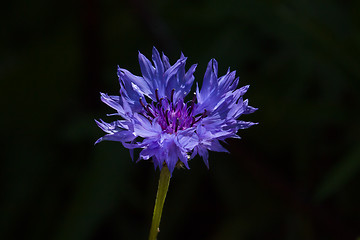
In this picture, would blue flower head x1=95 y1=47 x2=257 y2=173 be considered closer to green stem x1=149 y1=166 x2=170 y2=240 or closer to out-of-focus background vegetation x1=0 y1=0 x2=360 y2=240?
green stem x1=149 y1=166 x2=170 y2=240

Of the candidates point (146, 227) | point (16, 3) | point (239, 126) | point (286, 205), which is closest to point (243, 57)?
point (286, 205)

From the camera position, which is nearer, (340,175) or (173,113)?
(173,113)

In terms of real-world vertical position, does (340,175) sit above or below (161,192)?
above

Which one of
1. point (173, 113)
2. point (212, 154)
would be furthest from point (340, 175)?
point (173, 113)

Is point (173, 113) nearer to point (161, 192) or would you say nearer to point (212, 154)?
point (161, 192)

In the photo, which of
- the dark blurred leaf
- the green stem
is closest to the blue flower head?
the green stem

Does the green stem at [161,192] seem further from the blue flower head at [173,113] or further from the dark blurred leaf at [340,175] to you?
the dark blurred leaf at [340,175]

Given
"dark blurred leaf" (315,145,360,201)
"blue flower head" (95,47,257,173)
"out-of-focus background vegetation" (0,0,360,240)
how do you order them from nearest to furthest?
"blue flower head" (95,47,257,173) → "dark blurred leaf" (315,145,360,201) → "out-of-focus background vegetation" (0,0,360,240)

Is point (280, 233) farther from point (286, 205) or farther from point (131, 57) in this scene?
point (131, 57)
